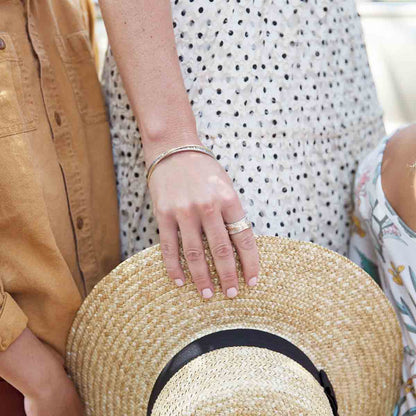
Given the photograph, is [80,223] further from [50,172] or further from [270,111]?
[270,111]

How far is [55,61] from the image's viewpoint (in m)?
1.15

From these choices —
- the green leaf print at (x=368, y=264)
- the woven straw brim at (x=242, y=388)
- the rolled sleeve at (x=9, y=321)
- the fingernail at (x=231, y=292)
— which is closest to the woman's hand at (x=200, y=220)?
the fingernail at (x=231, y=292)

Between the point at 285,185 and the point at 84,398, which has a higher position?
the point at 285,185

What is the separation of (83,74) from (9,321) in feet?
1.73

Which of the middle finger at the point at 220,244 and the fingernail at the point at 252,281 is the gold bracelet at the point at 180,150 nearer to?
the middle finger at the point at 220,244

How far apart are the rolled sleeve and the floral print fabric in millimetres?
670

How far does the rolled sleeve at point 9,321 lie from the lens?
926 mm

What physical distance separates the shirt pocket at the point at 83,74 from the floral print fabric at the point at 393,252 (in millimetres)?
569

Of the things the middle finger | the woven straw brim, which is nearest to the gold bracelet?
the middle finger

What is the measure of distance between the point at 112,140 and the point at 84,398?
52 cm

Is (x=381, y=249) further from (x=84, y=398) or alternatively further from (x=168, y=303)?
(x=84, y=398)

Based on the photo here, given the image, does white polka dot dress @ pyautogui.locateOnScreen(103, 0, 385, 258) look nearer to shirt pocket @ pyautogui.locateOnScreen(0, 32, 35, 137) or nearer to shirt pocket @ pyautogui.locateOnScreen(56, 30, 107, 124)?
shirt pocket @ pyautogui.locateOnScreen(56, 30, 107, 124)

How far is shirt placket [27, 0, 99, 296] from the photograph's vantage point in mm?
1099

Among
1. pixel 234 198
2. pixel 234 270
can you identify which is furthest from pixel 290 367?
pixel 234 198
